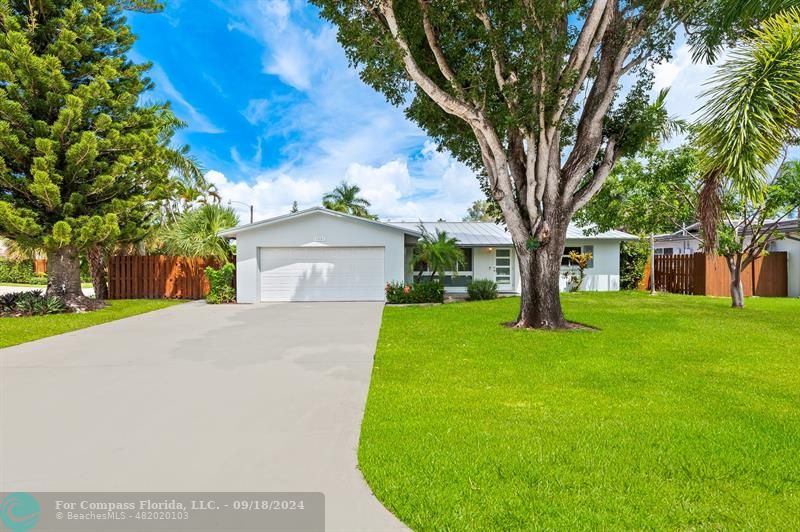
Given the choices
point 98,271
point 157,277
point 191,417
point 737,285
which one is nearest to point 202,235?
point 157,277

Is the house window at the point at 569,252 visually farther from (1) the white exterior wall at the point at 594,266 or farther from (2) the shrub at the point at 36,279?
(2) the shrub at the point at 36,279

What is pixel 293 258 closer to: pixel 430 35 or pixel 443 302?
pixel 443 302

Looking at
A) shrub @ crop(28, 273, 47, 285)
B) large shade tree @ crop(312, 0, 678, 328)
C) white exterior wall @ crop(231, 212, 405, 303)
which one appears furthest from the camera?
shrub @ crop(28, 273, 47, 285)

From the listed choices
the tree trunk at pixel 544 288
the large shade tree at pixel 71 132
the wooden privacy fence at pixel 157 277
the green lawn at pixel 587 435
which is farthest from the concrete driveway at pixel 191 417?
the wooden privacy fence at pixel 157 277

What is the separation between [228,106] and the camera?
20.2 m

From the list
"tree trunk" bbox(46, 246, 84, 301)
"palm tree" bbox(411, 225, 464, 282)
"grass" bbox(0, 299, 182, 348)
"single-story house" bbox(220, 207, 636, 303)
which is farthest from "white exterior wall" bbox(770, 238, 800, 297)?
"tree trunk" bbox(46, 246, 84, 301)

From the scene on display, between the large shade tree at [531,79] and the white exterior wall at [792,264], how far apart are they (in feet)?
38.5

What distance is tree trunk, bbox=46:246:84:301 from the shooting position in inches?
515

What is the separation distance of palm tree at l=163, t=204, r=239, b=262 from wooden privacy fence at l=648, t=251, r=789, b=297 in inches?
750

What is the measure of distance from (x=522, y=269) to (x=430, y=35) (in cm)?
530

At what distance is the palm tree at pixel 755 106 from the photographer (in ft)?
20.0

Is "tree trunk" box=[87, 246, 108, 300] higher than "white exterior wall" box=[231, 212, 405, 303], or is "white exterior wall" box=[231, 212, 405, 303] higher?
"white exterior wall" box=[231, 212, 405, 303]

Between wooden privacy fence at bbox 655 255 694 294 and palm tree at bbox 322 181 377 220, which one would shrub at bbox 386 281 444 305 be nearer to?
wooden privacy fence at bbox 655 255 694 294

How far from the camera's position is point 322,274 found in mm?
15906
